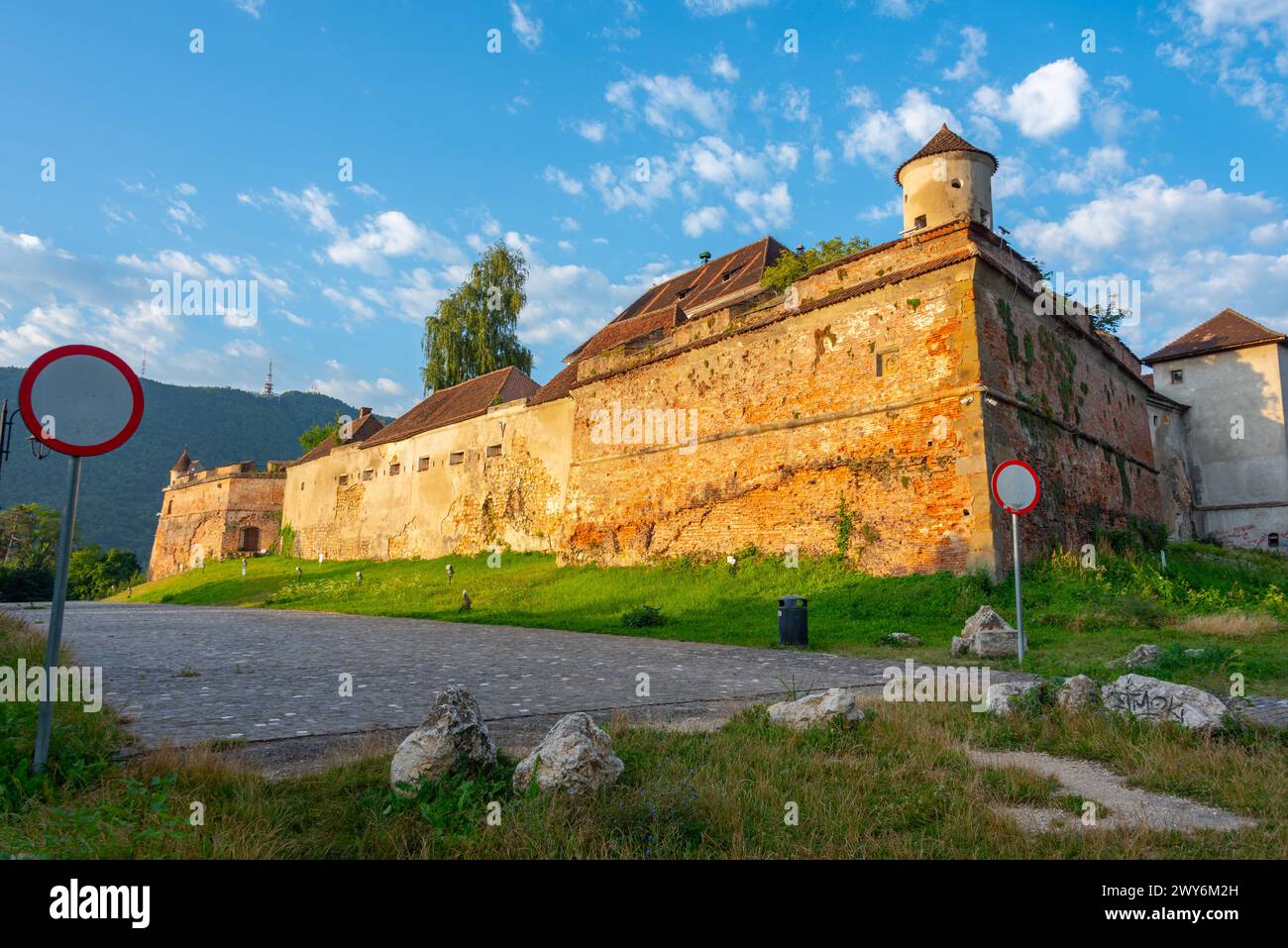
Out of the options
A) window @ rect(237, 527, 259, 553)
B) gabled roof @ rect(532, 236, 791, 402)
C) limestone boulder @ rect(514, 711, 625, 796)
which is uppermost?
gabled roof @ rect(532, 236, 791, 402)

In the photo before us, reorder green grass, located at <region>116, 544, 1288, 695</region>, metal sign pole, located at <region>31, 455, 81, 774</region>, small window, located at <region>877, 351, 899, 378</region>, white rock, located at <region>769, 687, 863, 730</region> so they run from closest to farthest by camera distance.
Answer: metal sign pole, located at <region>31, 455, 81, 774</region> < white rock, located at <region>769, 687, 863, 730</region> < green grass, located at <region>116, 544, 1288, 695</region> < small window, located at <region>877, 351, 899, 378</region>

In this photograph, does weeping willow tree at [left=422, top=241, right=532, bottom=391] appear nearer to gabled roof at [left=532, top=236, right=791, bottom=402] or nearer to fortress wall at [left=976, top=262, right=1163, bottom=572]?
gabled roof at [left=532, top=236, right=791, bottom=402]

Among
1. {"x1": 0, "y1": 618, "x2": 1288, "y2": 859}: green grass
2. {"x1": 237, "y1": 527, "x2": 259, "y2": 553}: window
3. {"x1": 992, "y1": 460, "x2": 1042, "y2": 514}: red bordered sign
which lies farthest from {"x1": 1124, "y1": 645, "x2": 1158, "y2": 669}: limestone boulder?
{"x1": 237, "y1": 527, "x2": 259, "y2": 553}: window

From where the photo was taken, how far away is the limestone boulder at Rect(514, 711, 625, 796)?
3.86 metres

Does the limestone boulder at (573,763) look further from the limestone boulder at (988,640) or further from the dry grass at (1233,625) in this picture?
the dry grass at (1233,625)

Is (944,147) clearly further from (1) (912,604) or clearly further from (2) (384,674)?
(2) (384,674)

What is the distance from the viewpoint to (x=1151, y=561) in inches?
741

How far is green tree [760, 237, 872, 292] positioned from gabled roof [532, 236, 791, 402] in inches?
24.3

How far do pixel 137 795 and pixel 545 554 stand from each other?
23187 millimetres

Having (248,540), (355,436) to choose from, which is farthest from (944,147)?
(248,540)

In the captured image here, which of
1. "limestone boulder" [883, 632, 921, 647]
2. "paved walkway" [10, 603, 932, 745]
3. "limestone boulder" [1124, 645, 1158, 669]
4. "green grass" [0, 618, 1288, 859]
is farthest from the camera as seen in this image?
"limestone boulder" [883, 632, 921, 647]

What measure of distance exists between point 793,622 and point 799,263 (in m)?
17.1
